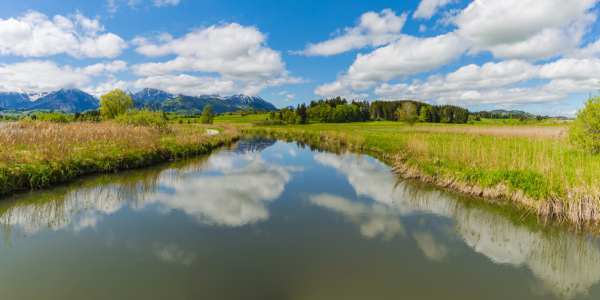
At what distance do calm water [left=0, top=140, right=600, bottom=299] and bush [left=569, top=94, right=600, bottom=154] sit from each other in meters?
9.30

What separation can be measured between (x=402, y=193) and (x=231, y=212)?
27.9 feet

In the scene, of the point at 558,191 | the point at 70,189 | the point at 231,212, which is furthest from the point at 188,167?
the point at 558,191

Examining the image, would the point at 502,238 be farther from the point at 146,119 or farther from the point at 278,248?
the point at 146,119

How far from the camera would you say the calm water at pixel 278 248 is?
5762 mm

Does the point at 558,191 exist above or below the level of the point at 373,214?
above

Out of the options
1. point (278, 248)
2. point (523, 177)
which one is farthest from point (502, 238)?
point (278, 248)

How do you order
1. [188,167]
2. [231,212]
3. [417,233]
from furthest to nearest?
[188,167], [231,212], [417,233]

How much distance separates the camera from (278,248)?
7.50m

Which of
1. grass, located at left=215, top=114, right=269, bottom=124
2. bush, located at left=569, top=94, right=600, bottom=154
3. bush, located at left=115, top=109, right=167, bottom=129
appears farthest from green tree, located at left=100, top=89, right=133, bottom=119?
bush, located at left=569, top=94, right=600, bottom=154

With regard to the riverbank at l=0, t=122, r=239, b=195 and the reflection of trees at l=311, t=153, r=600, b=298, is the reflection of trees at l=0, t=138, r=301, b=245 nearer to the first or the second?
the riverbank at l=0, t=122, r=239, b=195

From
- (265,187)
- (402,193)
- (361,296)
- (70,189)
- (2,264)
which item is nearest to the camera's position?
(361,296)

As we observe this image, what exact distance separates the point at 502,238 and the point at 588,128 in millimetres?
12663

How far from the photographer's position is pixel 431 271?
6.49 m

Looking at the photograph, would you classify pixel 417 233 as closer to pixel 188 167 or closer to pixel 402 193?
pixel 402 193
